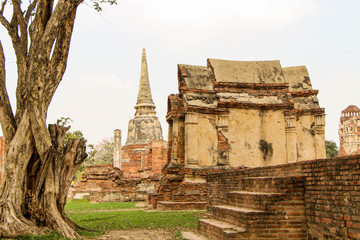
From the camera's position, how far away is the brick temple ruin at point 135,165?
20031 millimetres

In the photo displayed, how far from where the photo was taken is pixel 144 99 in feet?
126

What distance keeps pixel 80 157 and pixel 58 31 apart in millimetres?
2197

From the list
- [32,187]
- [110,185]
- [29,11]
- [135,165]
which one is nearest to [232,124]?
[29,11]

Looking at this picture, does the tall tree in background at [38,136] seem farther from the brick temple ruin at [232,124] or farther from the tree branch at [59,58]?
the brick temple ruin at [232,124]

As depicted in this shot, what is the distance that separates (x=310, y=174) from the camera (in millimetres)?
5656

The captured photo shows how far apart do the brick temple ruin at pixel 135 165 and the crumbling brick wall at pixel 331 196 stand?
13.2 meters

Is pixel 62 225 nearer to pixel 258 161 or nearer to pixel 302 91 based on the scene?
pixel 258 161

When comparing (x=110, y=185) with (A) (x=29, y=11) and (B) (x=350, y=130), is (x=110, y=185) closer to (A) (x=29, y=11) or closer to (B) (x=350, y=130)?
(A) (x=29, y=11)

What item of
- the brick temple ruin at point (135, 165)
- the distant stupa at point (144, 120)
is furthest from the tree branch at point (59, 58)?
the distant stupa at point (144, 120)

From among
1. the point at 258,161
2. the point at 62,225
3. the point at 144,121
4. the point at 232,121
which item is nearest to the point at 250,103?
the point at 232,121

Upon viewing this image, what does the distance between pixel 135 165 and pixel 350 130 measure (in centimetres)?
2279

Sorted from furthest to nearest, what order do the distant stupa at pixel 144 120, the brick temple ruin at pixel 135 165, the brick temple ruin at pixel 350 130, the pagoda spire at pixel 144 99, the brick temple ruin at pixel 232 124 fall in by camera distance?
the brick temple ruin at pixel 350 130
the pagoda spire at pixel 144 99
the distant stupa at pixel 144 120
the brick temple ruin at pixel 135 165
the brick temple ruin at pixel 232 124

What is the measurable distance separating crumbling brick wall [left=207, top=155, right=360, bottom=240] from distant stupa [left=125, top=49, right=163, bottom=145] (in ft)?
101

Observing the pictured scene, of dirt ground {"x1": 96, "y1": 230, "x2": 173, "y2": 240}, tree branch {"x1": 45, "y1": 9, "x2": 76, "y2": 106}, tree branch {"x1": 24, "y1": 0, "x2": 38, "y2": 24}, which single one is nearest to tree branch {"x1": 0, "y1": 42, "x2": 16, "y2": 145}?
tree branch {"x1": 45, "y1": 9, "x2": 76, "y2": 106}
